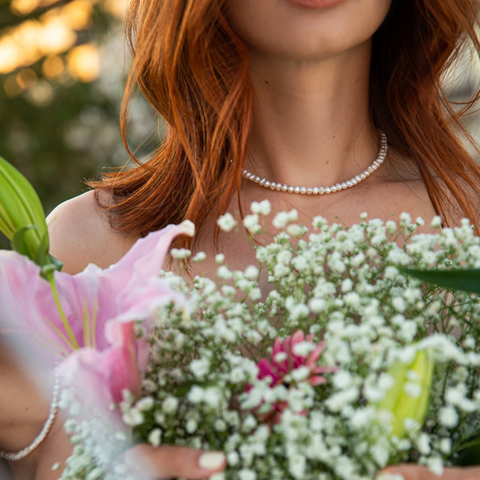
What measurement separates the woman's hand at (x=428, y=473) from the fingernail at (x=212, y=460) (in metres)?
0.14

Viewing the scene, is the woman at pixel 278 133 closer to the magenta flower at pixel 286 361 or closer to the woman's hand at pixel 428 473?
the magenta flower at pixel 286 361

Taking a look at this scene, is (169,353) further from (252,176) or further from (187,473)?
(252,176)

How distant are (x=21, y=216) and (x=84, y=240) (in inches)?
25.6

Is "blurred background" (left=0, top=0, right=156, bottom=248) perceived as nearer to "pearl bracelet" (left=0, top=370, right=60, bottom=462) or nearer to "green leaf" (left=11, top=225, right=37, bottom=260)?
"pearl bracelet" (left=0, top=370, right=60, bottom=462)

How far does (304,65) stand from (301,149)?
0.56 ft

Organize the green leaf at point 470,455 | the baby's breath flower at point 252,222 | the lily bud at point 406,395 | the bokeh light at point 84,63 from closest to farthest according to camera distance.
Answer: the lily bud at point 406,395, the green leaf at point 470,455, the baby's breath flower at point 252,222, the bokeh light at point 84,63

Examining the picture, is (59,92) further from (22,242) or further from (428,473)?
(428,473)

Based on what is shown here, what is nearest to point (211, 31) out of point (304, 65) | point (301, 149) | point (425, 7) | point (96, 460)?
point (304, 65)

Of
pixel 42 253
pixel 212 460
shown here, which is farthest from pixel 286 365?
pixel 42 253

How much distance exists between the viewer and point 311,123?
4.13 ft

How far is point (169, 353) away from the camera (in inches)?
25.9

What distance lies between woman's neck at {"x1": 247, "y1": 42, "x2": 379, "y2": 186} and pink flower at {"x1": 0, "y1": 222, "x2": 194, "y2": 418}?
685 millimetres

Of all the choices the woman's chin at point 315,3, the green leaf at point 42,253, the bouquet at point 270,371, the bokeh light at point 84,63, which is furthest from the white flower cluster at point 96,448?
the bokeh light at point 84,63

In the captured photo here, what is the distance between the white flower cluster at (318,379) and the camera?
1.70 feet
